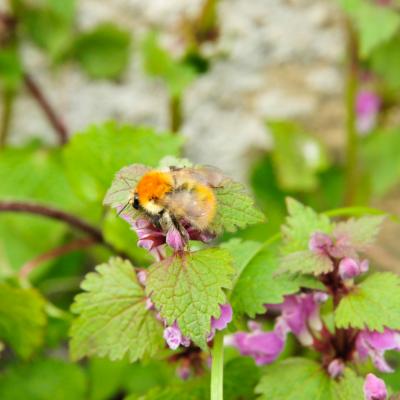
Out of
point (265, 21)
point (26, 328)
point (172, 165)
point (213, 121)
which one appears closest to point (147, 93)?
point (213, 121)

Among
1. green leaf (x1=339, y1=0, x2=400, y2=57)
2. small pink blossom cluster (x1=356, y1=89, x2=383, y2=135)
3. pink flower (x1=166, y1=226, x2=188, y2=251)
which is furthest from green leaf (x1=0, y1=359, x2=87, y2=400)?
small pink blossom cluster (x1=356, y1=89, x2=383, y2=135)

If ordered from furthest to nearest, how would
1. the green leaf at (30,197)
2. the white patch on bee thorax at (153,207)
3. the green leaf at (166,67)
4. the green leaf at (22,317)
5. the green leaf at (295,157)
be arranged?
the green leaf at (295,157), the green leaf at (30,197), the green leaf at (166,67), the green leaf at (22,317), the white patch on bee thorax at (153,207)

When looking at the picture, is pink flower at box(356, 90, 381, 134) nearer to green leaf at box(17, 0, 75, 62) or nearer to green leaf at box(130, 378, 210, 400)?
green leaf at box(17, 0, 75, 62)

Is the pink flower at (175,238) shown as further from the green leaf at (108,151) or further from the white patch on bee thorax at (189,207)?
the green leaf at (108,151)

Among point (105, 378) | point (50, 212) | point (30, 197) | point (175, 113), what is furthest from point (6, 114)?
point (105, 378)

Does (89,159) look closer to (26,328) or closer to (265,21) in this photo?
(26,328)

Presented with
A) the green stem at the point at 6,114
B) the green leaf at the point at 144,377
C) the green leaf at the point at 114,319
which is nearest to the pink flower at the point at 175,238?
the green leaf at the point at 114,319
